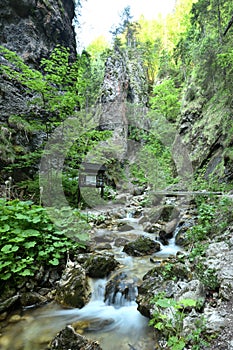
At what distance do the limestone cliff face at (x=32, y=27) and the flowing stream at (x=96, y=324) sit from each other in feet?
45.7

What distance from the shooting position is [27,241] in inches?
165

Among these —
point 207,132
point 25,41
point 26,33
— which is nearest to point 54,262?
point 207,132

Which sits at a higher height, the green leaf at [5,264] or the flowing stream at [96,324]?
the green leaf at [5,264]

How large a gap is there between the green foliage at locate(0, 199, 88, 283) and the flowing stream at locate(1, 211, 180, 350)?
0.73 metres

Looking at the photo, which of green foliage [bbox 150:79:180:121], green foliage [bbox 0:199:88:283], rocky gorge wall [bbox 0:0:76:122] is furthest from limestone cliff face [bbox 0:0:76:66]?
green foliage [bbox 0:199:88:283]

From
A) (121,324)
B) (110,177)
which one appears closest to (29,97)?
(110,177)

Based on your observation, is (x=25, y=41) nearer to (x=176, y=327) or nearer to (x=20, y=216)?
(x=20, y=216)

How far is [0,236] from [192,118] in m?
12.8

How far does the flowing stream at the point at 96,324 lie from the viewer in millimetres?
2971

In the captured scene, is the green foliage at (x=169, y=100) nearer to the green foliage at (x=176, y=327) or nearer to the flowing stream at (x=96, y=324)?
the flowing stream at (x=96, y=324)

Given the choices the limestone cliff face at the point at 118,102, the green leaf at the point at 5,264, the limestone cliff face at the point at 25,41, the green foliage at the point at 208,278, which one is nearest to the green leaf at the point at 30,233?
the green leaf at the point at 5,264

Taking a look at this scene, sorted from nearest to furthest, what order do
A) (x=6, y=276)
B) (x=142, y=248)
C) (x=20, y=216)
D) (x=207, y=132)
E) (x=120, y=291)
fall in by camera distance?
(x=6, y=276), (x=120, y=291), (x=20, y=216), (x=142, y=248), (x=207, y=132)

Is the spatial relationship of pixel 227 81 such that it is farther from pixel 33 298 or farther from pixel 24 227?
pixel 33 298

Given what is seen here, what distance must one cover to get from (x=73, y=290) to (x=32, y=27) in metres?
16.2
